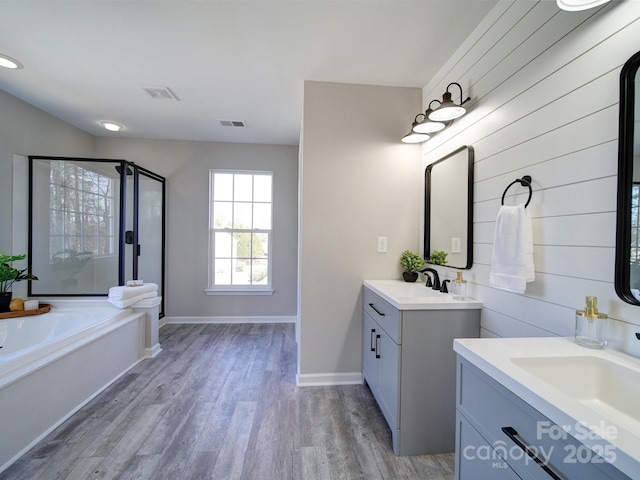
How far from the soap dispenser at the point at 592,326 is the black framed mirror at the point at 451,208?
2.50 feet

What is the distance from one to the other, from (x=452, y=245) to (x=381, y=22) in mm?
1494

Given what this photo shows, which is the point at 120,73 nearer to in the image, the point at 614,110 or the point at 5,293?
the point at 5,293

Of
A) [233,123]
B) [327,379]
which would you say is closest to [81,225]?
[233,123]

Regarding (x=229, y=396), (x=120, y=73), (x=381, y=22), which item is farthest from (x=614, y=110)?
(x=120, y=73)

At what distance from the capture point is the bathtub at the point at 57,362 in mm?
1549

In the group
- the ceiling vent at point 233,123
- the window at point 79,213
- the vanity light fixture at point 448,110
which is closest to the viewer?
the vanity light fixture at point 448,110

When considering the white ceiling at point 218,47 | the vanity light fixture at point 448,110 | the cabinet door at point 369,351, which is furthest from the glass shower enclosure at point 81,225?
the vanity light fixture at point 448,110

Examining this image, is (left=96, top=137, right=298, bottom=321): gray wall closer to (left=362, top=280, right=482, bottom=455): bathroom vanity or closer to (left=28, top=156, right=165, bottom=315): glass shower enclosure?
(left=28, top=156, right=165, bottom=315): glass shower enclosure

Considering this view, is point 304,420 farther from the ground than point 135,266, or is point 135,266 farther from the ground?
point 135,266

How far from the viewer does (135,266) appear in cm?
331

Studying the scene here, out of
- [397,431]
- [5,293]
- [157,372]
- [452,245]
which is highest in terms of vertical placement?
[452,245]

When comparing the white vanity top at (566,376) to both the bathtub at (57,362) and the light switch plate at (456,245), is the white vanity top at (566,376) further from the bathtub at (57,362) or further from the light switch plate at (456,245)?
the bathtub at (57,362)

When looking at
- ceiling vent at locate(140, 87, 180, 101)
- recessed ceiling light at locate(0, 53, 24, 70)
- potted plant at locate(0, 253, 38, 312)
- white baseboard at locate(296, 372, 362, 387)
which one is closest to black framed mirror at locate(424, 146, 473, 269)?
white baseboard at locate(296, 372, 362, 387)

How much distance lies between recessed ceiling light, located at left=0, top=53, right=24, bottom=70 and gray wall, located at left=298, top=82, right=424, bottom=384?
2219 mm
